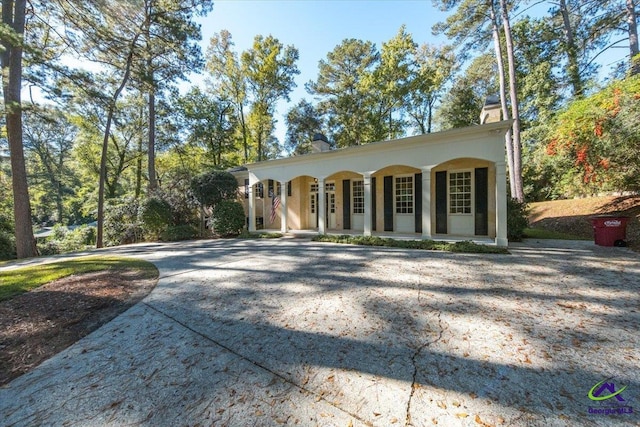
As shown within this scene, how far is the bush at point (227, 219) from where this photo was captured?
13.1m

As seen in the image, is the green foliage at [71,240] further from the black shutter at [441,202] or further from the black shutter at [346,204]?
the black shutter at [441,202]

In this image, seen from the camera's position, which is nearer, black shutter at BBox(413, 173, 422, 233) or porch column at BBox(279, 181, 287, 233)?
black shutter at BBox(413, 173, 422, 233)

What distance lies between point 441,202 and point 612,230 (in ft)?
16.0

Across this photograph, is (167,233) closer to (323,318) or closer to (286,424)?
(323,318)

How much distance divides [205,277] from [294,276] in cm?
195

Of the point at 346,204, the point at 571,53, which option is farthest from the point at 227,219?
the point at 571,53

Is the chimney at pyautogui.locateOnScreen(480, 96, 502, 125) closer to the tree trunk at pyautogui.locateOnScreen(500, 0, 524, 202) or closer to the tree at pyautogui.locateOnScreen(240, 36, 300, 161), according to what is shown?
the tree trunk at pyautogui.locateOnScreen(500, 0, 524, 202)

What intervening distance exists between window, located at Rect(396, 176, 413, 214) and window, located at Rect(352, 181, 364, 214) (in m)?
1.75

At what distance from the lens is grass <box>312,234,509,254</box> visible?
7457 millimetres

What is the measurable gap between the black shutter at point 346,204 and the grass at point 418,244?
85.6 inches

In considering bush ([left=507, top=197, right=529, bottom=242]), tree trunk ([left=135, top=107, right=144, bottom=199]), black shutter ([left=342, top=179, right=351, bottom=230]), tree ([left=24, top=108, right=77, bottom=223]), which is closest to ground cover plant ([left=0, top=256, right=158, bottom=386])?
black shutter ([left=342, top=179, right=351, bottom=230])

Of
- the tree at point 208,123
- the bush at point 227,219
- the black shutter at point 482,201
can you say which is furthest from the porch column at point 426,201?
the tree at point 208,123

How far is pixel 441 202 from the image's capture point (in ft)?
32.9

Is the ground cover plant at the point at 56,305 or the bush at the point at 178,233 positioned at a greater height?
the bush at the point at 178,233
